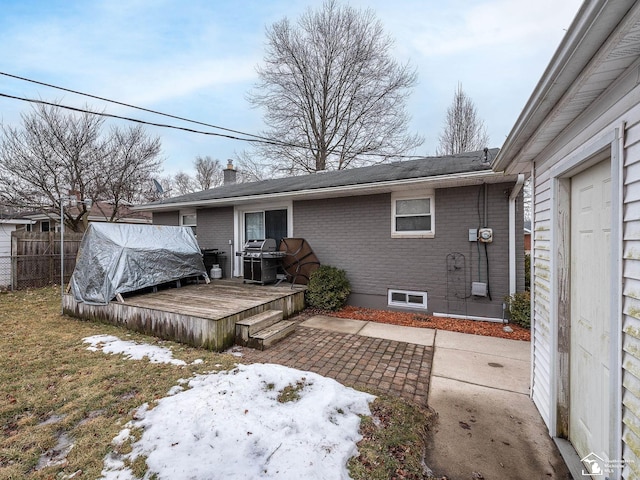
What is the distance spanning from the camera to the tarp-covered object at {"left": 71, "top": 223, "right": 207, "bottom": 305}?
5406 millimetres

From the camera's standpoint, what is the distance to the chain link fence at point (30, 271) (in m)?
8.66

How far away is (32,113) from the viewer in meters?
10.6

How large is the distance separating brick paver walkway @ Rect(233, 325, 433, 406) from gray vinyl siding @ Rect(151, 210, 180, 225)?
7.01 metres

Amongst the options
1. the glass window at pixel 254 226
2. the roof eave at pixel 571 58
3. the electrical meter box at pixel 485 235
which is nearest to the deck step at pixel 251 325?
the glass window at pixel 254 226

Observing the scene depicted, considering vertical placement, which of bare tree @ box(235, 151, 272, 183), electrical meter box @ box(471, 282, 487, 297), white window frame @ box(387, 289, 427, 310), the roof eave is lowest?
white window frame @ box(387, 289, 427, 310)

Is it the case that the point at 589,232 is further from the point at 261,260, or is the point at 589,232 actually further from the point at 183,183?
the point at 183,183

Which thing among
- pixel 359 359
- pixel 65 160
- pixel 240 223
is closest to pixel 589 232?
pixel 359 359

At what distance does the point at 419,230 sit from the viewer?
6117mm

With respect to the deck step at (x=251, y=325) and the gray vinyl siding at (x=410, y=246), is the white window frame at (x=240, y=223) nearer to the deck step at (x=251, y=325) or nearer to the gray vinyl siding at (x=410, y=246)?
the gray vinyl siding at (x=410, y=246)

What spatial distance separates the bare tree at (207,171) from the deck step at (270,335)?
21.7 m

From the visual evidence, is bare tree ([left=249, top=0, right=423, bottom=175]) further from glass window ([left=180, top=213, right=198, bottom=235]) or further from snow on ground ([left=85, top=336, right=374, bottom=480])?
snow on ground ([left=85, top=336, right=374, bottom=480])

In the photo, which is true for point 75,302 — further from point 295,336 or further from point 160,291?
point 295,336

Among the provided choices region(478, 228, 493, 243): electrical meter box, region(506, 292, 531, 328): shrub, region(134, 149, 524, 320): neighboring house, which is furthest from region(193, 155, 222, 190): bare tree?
region(506, 292, 531, 328): shrub

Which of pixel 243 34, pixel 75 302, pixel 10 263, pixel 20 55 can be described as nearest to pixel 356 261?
pixel 75 302
